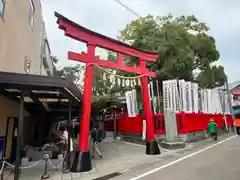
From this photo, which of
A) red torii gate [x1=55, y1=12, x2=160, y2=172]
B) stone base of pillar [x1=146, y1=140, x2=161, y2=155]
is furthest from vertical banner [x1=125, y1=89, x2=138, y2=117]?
stone base of pillar [x1=146, y1=140, x2=161, y2=155]

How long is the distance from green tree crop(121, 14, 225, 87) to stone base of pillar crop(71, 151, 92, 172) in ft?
40.8

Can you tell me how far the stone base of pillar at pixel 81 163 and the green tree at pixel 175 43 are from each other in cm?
1243

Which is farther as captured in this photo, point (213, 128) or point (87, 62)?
point (213, 128)

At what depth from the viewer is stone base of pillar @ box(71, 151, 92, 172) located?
8125 millimetres

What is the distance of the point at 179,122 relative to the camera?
1461 cm

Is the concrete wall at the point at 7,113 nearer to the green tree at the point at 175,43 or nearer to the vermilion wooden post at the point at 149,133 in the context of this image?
the vermilion wooden post at the point at 149,133

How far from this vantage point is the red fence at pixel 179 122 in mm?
14655

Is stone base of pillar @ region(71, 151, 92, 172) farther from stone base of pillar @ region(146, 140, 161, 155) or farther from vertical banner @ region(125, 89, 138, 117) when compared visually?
vertical banner @ region(125, 89, 138, 117)

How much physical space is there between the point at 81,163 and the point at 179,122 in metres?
8.41

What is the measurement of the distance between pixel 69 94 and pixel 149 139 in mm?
5407

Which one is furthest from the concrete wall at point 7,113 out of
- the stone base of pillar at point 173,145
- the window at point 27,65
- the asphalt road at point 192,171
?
the stone base of pillar at point 173,145

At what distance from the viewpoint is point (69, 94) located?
803 cm

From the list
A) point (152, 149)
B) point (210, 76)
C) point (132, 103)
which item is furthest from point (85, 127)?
point (210, 76)

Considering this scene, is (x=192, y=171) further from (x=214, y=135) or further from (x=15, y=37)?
(x=214, y=135)
